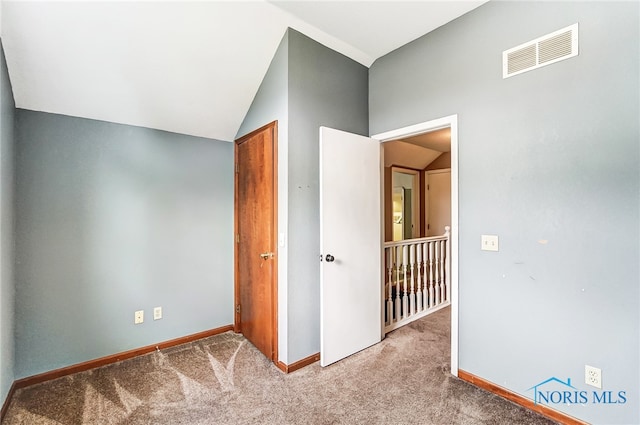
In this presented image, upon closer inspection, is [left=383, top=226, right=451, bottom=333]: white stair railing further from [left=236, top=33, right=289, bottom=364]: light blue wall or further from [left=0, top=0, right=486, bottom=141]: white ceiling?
[left=0, top=0, right=486, bottom=141]: white ceiling

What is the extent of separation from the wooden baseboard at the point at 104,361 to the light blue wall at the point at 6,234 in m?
0.13

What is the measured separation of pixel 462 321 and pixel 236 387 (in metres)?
1.73

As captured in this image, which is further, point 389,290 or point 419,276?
point 419,276

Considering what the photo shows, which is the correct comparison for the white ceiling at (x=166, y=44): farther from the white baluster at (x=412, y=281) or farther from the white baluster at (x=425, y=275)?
the white baluster at (x=425, y=275)

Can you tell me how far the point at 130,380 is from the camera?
2.10 metres

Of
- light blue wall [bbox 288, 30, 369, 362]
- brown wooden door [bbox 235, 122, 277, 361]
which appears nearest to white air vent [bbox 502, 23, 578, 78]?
light blue wall [bbox 288, 30, 369, 362]

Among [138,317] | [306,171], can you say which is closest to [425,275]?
[306,171]

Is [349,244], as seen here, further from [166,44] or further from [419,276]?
[166,44]

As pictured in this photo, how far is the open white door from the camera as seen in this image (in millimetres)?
2240

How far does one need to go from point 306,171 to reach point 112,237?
172 cm

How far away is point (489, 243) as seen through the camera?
197 cm

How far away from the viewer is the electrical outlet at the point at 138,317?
244 centimetres

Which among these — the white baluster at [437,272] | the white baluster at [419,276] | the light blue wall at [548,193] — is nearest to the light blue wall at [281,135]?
the light blue wall at [548,193]

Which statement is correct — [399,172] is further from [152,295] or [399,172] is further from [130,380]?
[130,380]
